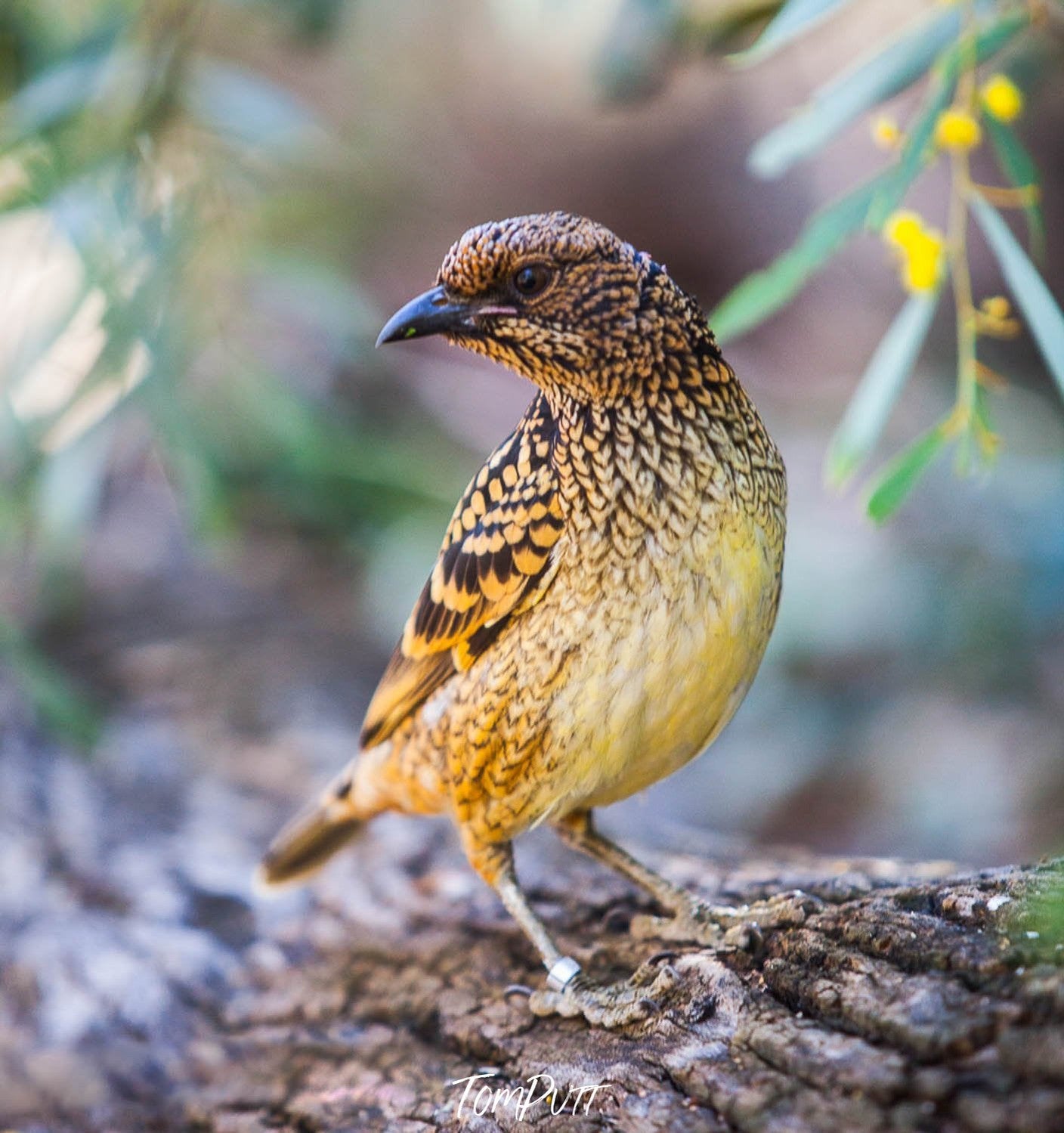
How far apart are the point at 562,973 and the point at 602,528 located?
1.00 metres

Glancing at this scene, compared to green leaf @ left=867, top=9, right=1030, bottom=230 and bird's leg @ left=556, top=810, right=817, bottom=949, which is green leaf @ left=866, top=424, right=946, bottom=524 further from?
bird's leg @ left=556, top=810, right=817, bottom=949

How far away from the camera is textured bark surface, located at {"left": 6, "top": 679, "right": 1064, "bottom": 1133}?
1.96 meters

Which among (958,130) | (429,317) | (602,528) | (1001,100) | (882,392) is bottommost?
(602,528)

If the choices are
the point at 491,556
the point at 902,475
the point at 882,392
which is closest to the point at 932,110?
the point at 882,392

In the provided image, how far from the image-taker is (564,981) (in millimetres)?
2682

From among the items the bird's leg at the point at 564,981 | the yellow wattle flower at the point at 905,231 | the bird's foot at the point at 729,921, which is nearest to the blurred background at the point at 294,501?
the bird's foot at the point at 729,921

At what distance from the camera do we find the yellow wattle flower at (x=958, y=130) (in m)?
2.67

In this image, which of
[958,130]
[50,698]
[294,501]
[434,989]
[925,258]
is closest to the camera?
[958,130]

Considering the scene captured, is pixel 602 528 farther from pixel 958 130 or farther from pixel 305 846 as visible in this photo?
pixel 305 846

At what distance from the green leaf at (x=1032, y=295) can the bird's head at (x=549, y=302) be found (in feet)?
2.99

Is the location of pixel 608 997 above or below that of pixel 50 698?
below

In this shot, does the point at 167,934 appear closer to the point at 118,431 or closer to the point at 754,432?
the point at 754,432

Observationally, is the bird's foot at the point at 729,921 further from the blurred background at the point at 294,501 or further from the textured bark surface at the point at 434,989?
the blurred background at the point at 294,501

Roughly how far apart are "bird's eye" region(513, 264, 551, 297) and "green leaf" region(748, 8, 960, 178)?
83cm
